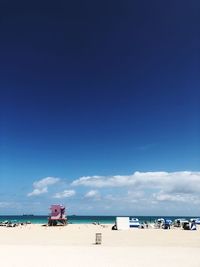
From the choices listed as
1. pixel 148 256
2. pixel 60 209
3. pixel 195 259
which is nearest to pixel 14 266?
pixel 148 256

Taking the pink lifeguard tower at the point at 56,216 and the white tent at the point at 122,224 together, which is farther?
the pink lifeguard tower at the point at 56,216

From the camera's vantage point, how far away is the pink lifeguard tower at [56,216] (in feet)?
194

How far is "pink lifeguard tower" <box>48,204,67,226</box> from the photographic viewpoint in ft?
194

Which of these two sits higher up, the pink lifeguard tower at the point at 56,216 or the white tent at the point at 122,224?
the pink lifeguard tower at the point at 56,216

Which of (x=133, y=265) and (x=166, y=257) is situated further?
(x=166, y=257)

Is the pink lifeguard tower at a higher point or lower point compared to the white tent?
higher

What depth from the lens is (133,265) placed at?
14898mm

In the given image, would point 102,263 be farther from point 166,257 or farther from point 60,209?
point 60,209

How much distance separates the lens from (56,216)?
59.4 meters

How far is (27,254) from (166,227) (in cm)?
3591

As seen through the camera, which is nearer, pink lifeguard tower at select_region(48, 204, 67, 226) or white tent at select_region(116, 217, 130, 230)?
white tent at select_region(116, 217, 130, 230)

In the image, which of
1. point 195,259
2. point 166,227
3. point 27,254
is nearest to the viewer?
point 195,259

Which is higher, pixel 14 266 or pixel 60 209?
pixel 60 209

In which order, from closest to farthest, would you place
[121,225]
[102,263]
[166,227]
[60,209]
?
[102,263] < [121,225] < [166,227] < [60,209]
